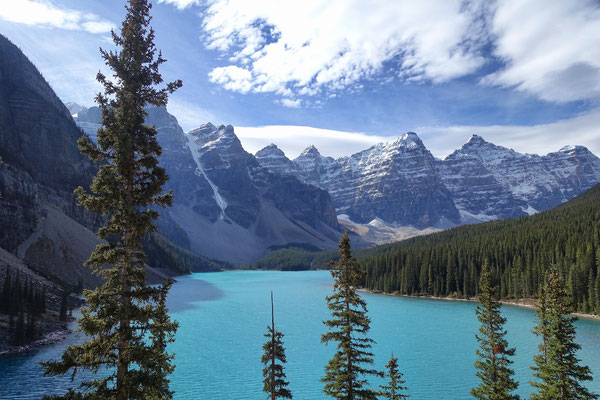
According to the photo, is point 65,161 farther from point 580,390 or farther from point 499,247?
point 580,390

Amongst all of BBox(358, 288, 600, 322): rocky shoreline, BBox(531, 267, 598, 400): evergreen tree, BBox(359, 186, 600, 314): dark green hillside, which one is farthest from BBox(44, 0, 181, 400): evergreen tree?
BBox(358, 288, 600, 322): rocky shoreline

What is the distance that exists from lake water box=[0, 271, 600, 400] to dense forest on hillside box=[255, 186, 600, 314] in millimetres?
14203

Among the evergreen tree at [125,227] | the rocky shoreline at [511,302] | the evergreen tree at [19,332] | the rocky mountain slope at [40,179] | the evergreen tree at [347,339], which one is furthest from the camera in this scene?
the rocky mountain slope at [40,179]

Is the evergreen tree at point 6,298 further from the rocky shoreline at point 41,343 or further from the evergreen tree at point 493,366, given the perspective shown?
the evergreen tree at point 493,366

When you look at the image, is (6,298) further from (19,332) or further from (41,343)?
(41,343)

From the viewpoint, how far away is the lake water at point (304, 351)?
38.4 meters

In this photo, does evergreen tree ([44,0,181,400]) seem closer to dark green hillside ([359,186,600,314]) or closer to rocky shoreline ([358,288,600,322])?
dark green hillside ([359,186,600,314])

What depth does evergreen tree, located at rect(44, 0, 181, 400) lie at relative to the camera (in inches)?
479

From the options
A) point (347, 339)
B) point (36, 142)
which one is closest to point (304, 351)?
point (347, 339)

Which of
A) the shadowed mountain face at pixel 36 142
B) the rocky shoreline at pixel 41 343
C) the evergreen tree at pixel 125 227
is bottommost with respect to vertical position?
the rocky shoreline at pixel 41 343

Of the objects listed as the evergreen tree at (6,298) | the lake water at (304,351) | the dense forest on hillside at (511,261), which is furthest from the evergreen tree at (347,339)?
the dense forest on hillside at (511,261)

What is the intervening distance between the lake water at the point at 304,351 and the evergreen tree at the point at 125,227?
90.4 ft

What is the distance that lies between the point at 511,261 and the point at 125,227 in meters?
118

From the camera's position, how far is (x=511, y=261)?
11081 cm
